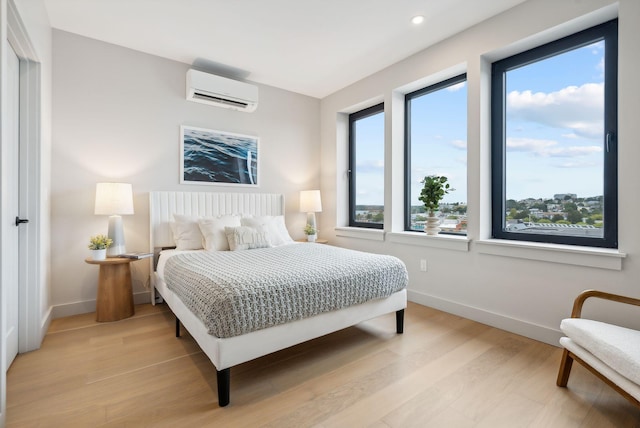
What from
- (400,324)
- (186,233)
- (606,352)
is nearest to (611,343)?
(606,352)

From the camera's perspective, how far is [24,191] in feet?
7.17

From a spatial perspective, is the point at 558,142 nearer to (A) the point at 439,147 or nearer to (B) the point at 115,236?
(A) the point at 439,147

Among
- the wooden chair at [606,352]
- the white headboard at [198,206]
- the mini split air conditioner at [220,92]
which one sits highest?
the mini split air conditioner at [220,92]

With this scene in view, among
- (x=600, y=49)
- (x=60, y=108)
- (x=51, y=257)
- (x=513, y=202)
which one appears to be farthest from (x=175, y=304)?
(x=600, y=49)

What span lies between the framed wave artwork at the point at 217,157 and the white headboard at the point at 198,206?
20 centimetres

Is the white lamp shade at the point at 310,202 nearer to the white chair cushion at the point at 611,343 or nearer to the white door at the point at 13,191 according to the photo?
the white door at the point at 13,191

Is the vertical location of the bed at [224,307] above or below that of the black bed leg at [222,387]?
above

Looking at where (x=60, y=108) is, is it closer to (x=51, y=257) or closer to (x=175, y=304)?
(x=51, y=257)

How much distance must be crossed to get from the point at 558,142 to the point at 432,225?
4.16 feet

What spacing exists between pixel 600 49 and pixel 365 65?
211cm

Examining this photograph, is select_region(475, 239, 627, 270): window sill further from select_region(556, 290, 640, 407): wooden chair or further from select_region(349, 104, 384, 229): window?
select_region(349, 104, 384, 229): window

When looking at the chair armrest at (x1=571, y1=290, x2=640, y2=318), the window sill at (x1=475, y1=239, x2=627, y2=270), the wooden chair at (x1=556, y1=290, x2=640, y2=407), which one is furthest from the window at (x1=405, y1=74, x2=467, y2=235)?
the wooden chair at (x1=556, y1=290, x2=640, y2=407)

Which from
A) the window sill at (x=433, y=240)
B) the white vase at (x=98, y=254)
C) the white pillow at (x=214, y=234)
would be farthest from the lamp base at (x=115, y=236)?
the window sill at (x=433, y=240)

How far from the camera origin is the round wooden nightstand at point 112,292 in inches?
109
